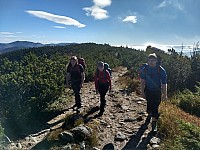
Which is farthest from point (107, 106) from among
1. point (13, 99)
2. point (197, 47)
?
point (197, 47)

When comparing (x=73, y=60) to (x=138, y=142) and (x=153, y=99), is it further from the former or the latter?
(x=138, y=142)

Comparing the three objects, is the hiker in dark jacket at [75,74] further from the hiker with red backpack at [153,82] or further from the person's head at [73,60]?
the hiker with red backpack at [153,82]

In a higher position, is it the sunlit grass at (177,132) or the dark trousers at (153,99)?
the dark trousers at (153,99)

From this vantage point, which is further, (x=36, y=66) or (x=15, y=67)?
(x=15, y=67)

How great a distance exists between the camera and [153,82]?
6469 mm

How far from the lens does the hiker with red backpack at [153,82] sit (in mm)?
6402

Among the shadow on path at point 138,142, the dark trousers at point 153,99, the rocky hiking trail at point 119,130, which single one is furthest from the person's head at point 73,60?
the shadow on path at point 138,142

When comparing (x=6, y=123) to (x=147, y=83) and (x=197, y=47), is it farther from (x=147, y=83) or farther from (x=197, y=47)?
(x=197, y=47)

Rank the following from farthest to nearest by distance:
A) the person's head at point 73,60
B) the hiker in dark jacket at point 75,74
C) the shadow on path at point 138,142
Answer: the hiker in dark jacket at point 75,74 < the person's head at point 73,60 < the shadow on path at point 138,142

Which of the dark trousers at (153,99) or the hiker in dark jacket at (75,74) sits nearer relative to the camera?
the dark trousers at (153,99)

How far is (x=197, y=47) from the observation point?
17.1 meters

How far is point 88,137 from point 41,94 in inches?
236

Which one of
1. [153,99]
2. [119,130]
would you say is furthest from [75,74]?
[153,99]

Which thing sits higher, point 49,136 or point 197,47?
point 197,47
